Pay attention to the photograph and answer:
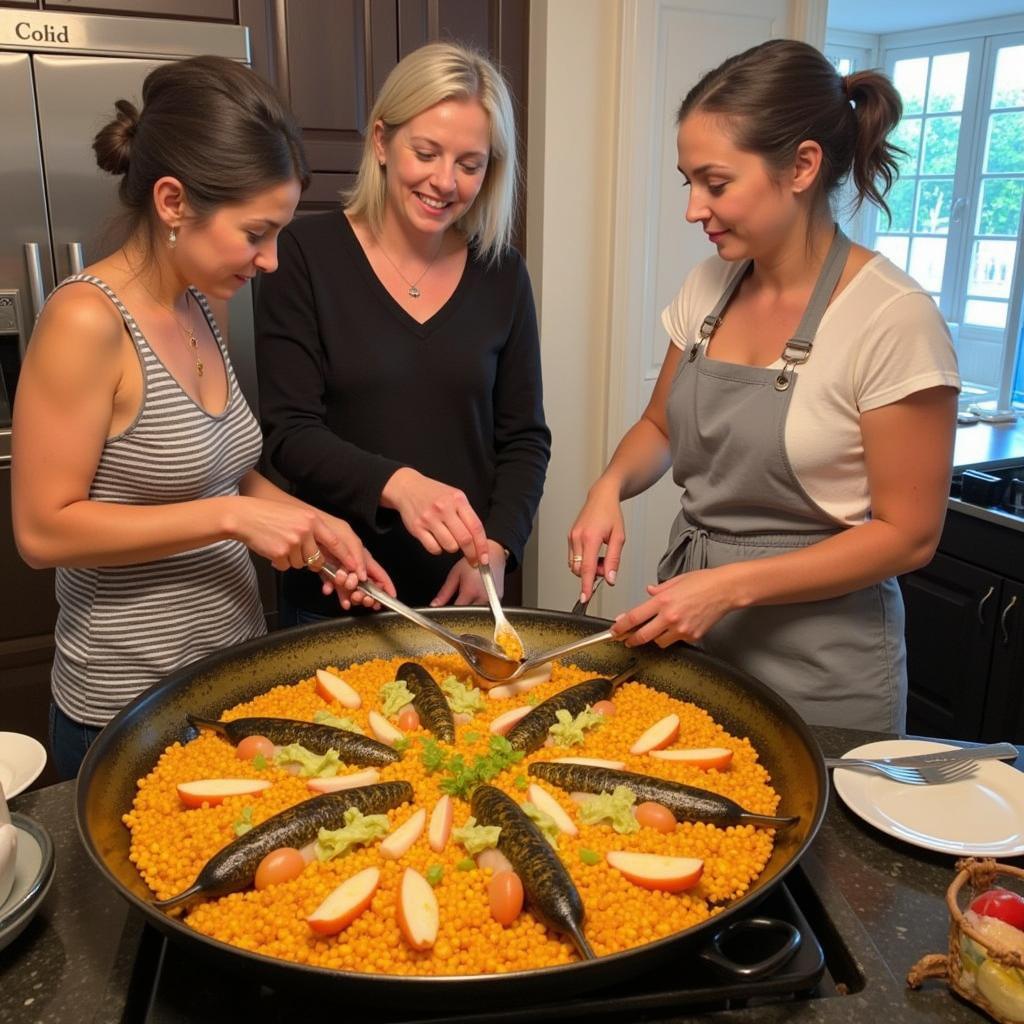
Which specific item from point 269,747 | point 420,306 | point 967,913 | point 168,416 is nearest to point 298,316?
point 420,306

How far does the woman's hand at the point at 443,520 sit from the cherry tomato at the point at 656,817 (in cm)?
50

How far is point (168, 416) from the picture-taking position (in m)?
1.42

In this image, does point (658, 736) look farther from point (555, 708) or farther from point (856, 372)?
point (856, 372)

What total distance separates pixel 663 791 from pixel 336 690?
53 centimetres

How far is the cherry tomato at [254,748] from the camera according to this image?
1268 millimetres

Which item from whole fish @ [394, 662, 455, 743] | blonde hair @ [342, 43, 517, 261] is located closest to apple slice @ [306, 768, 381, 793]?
whole fish @ [394, 662, 455, 743]

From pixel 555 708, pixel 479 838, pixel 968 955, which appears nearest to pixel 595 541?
pixel 555 708

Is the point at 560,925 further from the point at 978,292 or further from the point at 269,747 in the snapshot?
the point at 978,292

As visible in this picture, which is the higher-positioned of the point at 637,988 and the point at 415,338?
the point at 415,338

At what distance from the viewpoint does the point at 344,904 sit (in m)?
0.96

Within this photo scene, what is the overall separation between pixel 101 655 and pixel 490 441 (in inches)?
33.9

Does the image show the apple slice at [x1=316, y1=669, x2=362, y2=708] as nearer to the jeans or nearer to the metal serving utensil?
the metal serving utensil

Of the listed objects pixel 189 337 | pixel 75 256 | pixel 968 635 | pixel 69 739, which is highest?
pixel 75 256

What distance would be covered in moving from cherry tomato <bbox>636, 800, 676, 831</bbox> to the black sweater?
2.44 ft
